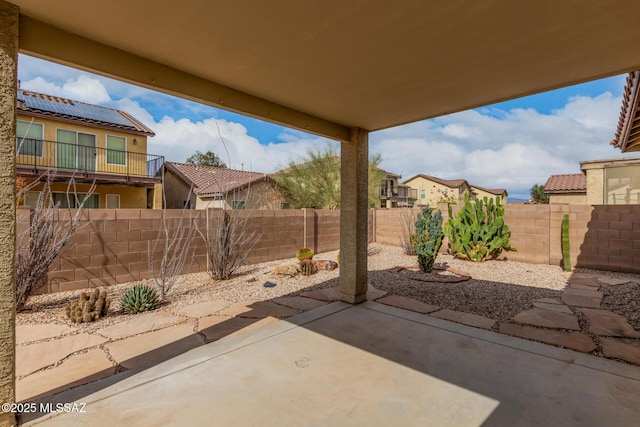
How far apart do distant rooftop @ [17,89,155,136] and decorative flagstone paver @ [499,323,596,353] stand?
14.4 meters

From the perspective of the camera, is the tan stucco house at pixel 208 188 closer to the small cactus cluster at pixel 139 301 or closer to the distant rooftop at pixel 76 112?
the distant rooftop at pixel 76 112

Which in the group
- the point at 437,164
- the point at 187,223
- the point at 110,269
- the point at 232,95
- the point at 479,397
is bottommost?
the point at 479,397

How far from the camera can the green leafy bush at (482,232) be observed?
25.0ft

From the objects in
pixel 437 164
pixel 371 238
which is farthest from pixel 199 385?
pixel 437 164

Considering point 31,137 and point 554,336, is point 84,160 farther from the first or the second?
point 554,336

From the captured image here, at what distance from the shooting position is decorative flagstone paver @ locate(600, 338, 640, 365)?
9.16 ft

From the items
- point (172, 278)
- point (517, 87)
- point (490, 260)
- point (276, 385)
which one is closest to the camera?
point (276, 385)

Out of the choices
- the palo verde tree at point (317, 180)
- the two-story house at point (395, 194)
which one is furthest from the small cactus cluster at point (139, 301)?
the two-story house at point (395, 194)

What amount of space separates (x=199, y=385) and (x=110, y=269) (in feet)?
12.7

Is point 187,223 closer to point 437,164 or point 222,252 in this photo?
point 222,252

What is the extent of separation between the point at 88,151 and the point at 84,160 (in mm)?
388

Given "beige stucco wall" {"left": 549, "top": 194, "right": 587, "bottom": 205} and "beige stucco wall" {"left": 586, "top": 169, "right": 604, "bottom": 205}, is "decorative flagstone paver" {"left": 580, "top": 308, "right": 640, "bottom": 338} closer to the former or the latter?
"beige stucco wall" {"left": 586, "top": 169, "right": 604, "bottom": 205}

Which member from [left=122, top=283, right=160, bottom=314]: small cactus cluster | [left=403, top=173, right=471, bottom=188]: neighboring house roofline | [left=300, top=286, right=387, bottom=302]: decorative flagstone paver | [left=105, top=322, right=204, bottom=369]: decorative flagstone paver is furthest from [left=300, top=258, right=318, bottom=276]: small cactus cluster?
[left=403, top=173, right=471, bottom=188]: neighboring house roofline

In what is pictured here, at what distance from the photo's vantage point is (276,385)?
92.3 inches
